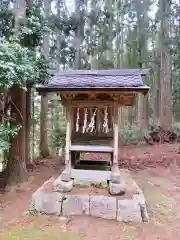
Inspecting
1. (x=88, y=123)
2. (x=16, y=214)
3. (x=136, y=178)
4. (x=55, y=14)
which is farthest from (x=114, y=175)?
(x=55, y=14)

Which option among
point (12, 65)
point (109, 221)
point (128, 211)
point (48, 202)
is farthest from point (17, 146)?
point (128, 211)

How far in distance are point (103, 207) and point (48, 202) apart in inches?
46.7

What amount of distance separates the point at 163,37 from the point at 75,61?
508 cm

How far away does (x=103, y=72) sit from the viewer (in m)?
5.71

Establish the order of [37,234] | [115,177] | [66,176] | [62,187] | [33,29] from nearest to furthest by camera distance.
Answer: [37,234] < [62,187] < [115,177] < [66,176] < [33,29]

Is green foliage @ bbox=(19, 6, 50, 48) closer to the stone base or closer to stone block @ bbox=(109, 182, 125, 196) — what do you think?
the stone base

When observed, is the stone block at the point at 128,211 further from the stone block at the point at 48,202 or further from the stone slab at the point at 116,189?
the stone block at the point at 48,202

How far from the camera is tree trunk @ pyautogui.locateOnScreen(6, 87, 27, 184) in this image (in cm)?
660

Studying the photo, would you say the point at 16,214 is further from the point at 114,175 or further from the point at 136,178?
the point at 136,178

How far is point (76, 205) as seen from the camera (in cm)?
486

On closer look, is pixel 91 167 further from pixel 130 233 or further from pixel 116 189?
pixel 130 233

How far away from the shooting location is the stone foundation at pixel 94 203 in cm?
465

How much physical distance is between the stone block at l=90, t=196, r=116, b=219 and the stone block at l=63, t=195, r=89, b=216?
0.13m

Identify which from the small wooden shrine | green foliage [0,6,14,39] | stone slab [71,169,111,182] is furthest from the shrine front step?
green foliage [0,6,14,39]
